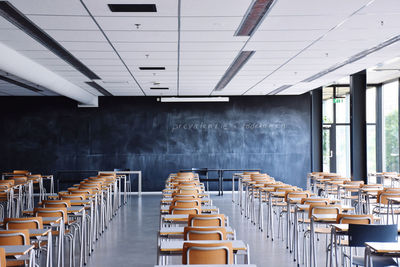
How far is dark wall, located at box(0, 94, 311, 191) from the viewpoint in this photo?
16438 mm

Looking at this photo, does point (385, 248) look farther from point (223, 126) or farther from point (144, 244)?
point (223, 126)

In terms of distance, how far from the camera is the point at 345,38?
7598 millimetres

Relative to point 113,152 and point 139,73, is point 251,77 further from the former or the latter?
point 113,152

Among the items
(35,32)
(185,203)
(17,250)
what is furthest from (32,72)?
(17,250)

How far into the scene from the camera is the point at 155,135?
54.9 feet

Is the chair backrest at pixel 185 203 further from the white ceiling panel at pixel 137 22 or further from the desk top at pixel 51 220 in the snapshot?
the white ceiling panel at pixel 137 22

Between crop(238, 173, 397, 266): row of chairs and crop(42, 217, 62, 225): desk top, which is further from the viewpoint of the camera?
crop(238, 173, 397, 266): row of chairs

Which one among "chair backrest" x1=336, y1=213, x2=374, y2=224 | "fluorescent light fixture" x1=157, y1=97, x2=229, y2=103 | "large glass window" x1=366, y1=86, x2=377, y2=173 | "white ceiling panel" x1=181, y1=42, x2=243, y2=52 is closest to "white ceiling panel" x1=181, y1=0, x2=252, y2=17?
"white ceiling panel" x1=181, y1=42, x2=243, y2=52

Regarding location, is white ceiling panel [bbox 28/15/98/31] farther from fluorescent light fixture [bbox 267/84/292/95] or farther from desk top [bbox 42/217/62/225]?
fluorescent light fixture [bbox 267/84/292/95]

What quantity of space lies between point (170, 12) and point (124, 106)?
11.0 meters

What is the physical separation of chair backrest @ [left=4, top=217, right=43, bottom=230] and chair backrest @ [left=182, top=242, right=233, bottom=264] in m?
2.31

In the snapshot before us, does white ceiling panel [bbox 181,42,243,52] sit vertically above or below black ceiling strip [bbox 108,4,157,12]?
above

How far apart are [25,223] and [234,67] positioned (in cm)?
649

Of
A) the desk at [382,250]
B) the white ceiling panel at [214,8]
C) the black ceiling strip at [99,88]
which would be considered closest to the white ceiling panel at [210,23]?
the white ceiling panel at [214,8]
